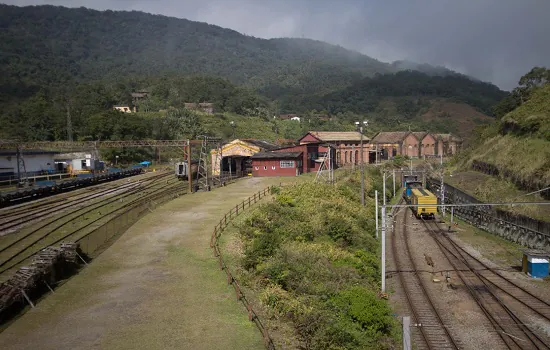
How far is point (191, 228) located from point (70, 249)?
9794 mm

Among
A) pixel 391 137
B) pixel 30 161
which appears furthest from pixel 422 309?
pixel 391 137

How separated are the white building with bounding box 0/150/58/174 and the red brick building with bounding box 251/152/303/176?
28.7 meters

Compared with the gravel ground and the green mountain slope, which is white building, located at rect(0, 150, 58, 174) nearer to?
the gravel ground

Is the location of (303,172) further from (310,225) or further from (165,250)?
(165,250)

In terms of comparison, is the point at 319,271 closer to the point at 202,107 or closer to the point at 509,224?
the point at 509,224

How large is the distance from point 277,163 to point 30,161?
1298 inches

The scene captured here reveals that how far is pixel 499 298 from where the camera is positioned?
20.0 meters

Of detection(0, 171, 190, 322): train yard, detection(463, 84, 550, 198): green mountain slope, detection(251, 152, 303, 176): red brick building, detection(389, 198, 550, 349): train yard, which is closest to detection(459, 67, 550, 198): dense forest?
detection(463, 84, 550, 198): green mountain slope

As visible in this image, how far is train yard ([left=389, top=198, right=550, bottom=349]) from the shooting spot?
53.0ft

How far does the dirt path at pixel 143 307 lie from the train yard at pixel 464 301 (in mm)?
7682

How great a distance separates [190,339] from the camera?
14070 mm

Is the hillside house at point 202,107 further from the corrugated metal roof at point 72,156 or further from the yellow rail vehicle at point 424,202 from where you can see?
the yellow rail vehicle at point 424,202

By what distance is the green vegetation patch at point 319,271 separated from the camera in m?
15.4

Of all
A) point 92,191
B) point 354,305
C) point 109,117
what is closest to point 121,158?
point 109,117
